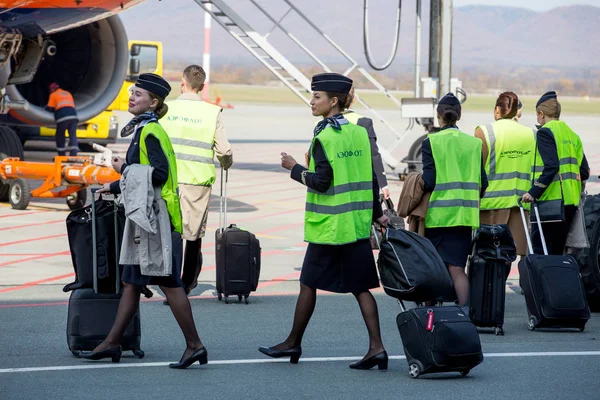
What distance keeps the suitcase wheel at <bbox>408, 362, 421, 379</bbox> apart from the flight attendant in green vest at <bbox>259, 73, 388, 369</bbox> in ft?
0.62

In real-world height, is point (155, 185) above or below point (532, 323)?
above

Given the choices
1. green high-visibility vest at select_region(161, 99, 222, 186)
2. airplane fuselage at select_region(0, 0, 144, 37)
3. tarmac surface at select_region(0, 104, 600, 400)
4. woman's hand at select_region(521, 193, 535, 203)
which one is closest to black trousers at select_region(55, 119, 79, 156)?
airplane fuselage at select_region(0, 0, 144, 37)

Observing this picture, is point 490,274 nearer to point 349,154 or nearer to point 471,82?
point 349,154

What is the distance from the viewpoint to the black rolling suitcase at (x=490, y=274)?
7672 millimetres

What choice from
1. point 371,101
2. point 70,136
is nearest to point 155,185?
point 70,136

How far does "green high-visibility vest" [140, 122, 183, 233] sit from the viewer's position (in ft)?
20.6

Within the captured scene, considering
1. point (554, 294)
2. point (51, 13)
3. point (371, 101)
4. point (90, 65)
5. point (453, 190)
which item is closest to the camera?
point (453, 190)

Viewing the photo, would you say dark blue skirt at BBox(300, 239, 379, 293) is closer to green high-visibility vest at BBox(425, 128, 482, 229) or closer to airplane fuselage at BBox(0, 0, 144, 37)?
green high-visibility vest at BBox(425, 128, 482, 229)

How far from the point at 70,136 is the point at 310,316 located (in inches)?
446

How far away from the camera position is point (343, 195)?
A: 6430 millimetres

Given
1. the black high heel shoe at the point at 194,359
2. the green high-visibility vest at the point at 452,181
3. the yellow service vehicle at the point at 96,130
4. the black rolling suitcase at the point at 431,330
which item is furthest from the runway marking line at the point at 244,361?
the yellow service vehicle at the point at 96,130

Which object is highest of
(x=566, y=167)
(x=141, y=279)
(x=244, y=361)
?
(x=566, y=167)

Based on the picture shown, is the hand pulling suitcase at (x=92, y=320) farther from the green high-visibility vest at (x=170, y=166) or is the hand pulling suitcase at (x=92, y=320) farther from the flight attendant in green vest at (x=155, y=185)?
the green high-visibility vest at (x=170, y=166)

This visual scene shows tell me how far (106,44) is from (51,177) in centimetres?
465
